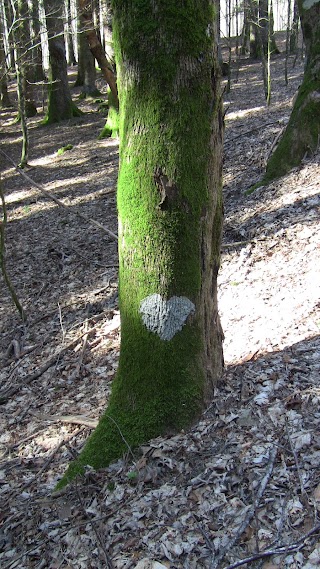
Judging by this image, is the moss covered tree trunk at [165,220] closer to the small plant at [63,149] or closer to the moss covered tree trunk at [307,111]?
the moss covered tree trunk at [307,111]

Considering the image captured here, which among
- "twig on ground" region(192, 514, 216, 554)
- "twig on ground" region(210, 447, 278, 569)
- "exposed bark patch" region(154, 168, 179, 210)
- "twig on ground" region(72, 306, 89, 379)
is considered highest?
"exposed bark patch" region(154, 168, 179, 210)

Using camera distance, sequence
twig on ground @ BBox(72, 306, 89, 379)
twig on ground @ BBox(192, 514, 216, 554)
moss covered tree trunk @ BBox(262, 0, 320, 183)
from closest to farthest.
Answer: twig on ground @ BBox(192, 514, 216, 554)
twig on ground @ BBox(72, 306, 89, 379)
moss covered tree trunk @ BBox(262, 0, 320, 183)

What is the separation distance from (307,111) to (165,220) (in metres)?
5.26

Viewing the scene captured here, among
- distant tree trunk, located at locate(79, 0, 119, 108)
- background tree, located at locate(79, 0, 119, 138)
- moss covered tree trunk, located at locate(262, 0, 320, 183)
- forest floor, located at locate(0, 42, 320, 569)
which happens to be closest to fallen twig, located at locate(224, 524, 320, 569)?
forest floor, located at locate(0, 42, 320, 569)

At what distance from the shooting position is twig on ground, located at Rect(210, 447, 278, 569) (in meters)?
2.45

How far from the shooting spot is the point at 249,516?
2.61m

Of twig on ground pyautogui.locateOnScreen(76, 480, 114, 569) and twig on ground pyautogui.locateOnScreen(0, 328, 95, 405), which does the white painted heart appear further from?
twig on ground pyautogui.locateOnScreen(0, 328, 95, 405)

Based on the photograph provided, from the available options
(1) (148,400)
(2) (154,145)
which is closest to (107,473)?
(1) (148,400)

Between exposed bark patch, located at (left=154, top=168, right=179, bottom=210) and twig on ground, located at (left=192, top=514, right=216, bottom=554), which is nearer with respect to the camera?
twig on ground, located at (left=192, top=514, right=216, bottom=554)

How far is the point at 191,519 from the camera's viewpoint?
8.91 ft

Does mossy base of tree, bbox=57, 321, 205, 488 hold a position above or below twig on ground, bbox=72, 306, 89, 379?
above

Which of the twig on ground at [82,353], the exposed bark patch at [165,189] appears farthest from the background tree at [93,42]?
the exposed bark patch at [165,189]

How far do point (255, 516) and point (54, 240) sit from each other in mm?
7515

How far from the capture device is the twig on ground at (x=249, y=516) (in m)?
2.45
